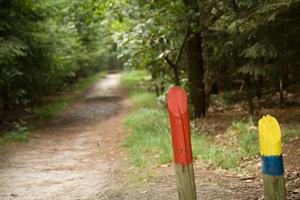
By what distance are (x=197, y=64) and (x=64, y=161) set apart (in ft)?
16.4

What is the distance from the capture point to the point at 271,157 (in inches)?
134

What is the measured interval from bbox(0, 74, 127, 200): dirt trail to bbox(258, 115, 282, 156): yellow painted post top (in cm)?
382

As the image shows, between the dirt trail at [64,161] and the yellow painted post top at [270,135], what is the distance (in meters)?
3.82

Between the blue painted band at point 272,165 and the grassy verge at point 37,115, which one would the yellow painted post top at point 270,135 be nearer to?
the blue painted band at point 272,165

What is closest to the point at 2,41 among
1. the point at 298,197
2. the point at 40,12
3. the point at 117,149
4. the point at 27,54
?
the point at 27,54

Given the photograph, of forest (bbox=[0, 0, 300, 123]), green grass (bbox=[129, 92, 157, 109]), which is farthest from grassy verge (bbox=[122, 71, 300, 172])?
green grass (bbox=[129, 92, 157, 109])

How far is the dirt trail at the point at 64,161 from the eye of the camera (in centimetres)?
731

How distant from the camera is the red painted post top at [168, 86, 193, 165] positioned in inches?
148

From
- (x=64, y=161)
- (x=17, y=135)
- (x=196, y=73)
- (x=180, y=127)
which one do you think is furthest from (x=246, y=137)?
(x=17, y=135)

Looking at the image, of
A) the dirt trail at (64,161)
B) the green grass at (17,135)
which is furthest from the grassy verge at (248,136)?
the green grass at (17,135)

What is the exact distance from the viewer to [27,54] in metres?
14.2

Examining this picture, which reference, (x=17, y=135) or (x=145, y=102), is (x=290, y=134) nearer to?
(x=17, y=135)

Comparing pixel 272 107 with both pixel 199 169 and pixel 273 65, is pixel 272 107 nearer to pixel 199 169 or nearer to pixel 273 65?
pixel 273 65

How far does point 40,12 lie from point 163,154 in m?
8.40
